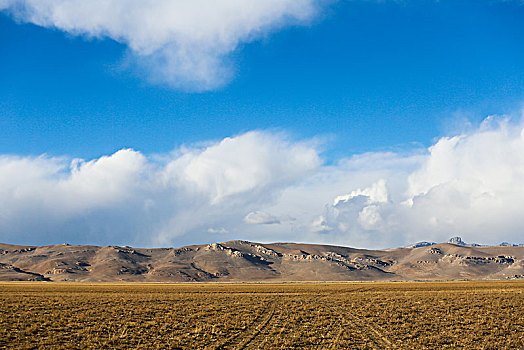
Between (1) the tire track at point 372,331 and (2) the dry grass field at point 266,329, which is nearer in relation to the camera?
(1) the tire track at point 372,331

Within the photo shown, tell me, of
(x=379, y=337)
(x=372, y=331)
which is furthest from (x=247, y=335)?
(x=372, y=331)

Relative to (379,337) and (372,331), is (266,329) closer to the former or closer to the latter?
(372,331)

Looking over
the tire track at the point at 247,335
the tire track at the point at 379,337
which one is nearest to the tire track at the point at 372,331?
the tire track at the point at 379,337

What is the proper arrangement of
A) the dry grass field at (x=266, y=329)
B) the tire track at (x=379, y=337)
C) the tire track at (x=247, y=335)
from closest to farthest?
1. the tire track at (x=247, y=335)
2. the tire track at (x=379, y=337)
3. the dry grass field at (x=266, y=329)

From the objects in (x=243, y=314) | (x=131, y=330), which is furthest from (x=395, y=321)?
(x=131, y=330)

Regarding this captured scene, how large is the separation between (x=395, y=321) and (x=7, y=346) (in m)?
23.4

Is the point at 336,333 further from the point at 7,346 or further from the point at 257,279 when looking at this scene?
the point at 257,279

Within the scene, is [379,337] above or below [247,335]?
below

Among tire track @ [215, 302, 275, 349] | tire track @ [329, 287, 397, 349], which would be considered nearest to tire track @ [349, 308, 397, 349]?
tire track @ [329, 287, 397, 349]

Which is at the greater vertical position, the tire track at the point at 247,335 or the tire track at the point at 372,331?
the tire track at the point at 247,335

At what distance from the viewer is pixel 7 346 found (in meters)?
20.0

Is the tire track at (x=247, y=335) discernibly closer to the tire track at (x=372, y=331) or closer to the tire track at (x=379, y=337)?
the tire track at (x=372, y=331)

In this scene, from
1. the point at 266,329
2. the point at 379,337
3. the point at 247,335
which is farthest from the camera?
the point at 266,329

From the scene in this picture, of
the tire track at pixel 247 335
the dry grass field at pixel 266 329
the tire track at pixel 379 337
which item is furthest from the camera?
the dry grass field at pixel 266 329
